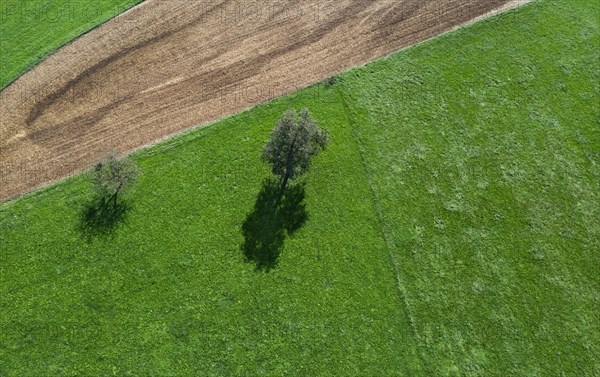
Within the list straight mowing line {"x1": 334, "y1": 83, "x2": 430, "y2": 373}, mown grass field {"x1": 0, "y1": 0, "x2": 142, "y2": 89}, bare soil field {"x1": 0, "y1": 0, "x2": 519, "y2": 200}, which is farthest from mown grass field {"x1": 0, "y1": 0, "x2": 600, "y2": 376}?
mown grass field {"x1": 0, "y1": 0, "x2": 142, "y2": 89}

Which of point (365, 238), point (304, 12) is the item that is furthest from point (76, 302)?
point (304, 12)

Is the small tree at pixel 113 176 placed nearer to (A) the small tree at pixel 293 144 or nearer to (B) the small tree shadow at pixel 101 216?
(B) the small tree shadow at pixel 101 216

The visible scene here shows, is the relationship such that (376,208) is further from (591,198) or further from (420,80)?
(591,198)

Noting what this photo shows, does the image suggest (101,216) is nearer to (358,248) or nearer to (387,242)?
(358,248)

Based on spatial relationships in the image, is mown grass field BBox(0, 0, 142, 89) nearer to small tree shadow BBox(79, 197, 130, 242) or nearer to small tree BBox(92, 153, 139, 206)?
small tree BBox(92, 153, 139, 206)

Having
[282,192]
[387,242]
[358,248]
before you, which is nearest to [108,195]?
[282,192]
